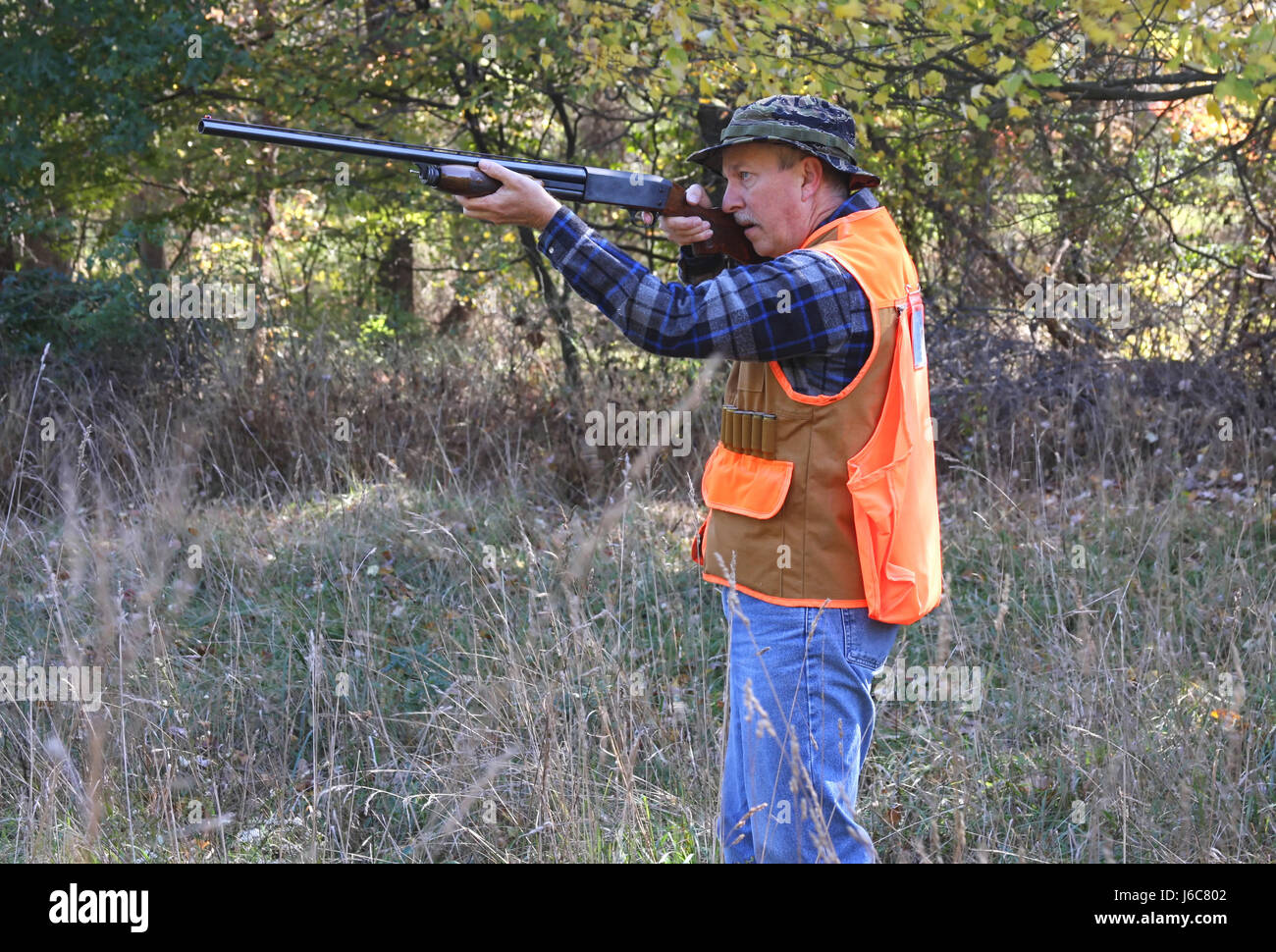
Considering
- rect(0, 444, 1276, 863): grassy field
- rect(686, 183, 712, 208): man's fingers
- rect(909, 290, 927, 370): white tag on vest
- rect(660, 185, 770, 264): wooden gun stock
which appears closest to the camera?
rect(909, 290, 927, 370): white tag on vest

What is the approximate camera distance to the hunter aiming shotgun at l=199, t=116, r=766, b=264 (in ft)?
9.78

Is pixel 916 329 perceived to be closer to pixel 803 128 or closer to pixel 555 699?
pixel 803 128

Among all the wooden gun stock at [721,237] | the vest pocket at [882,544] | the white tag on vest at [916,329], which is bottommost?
the vest pocket at [882,544]

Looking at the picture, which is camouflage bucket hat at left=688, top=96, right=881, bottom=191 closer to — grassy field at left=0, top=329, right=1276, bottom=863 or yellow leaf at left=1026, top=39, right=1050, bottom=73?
grassy field at left=0, top=329, right=1276, bottom=863

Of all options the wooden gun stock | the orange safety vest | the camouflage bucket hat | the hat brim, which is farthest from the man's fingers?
the orange safety vest

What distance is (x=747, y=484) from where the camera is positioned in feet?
8.59

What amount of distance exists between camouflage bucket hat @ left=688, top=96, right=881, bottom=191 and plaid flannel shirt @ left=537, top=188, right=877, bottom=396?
284 millimetres

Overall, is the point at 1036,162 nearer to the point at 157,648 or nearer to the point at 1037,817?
the point at 1037,817

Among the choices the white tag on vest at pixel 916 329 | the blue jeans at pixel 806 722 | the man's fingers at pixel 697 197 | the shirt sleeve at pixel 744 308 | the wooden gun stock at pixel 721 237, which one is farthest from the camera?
the man's fingers at pixel 697 197

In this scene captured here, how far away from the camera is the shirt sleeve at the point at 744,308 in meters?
2.43

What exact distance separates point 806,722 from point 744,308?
2.99ft

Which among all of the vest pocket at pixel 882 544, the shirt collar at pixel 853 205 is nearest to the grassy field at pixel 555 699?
the vest pocket at pixel 882 544

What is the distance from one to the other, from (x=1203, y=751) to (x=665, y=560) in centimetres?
265

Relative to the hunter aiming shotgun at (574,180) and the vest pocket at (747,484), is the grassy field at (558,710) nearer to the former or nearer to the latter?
the vest pocket at (747,484)
